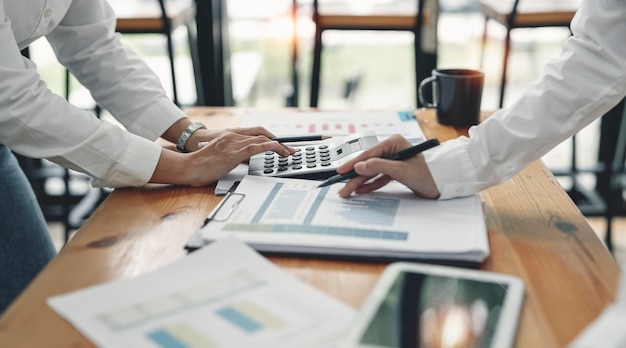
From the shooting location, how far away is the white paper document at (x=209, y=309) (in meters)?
0.58

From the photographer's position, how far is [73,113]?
0.97m

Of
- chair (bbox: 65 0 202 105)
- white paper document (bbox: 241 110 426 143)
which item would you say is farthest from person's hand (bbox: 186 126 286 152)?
chair (bbox: 65 0 202 105)

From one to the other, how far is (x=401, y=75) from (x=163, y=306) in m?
2.49

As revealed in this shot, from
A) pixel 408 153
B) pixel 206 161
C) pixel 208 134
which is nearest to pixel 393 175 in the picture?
pixel 408 153

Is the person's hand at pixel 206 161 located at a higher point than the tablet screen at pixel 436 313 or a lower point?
lower

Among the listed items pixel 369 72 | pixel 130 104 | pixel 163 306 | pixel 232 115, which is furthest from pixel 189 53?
pixel 163 306

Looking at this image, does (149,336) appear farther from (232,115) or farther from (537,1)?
(537,1)

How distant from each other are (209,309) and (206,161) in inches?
17.0

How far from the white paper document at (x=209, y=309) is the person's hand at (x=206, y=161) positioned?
0.30 meters

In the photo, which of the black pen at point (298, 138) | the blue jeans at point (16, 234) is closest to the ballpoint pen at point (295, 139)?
the black pen at point (298, 138)

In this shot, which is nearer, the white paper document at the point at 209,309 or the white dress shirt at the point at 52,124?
the white paper document at the point at 209,309

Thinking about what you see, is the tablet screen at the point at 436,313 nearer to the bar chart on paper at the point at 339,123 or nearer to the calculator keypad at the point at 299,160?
the calculator keypad at the point at 299,160

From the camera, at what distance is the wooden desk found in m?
0.62

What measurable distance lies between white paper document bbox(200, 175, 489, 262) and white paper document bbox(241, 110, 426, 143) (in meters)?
0.33
